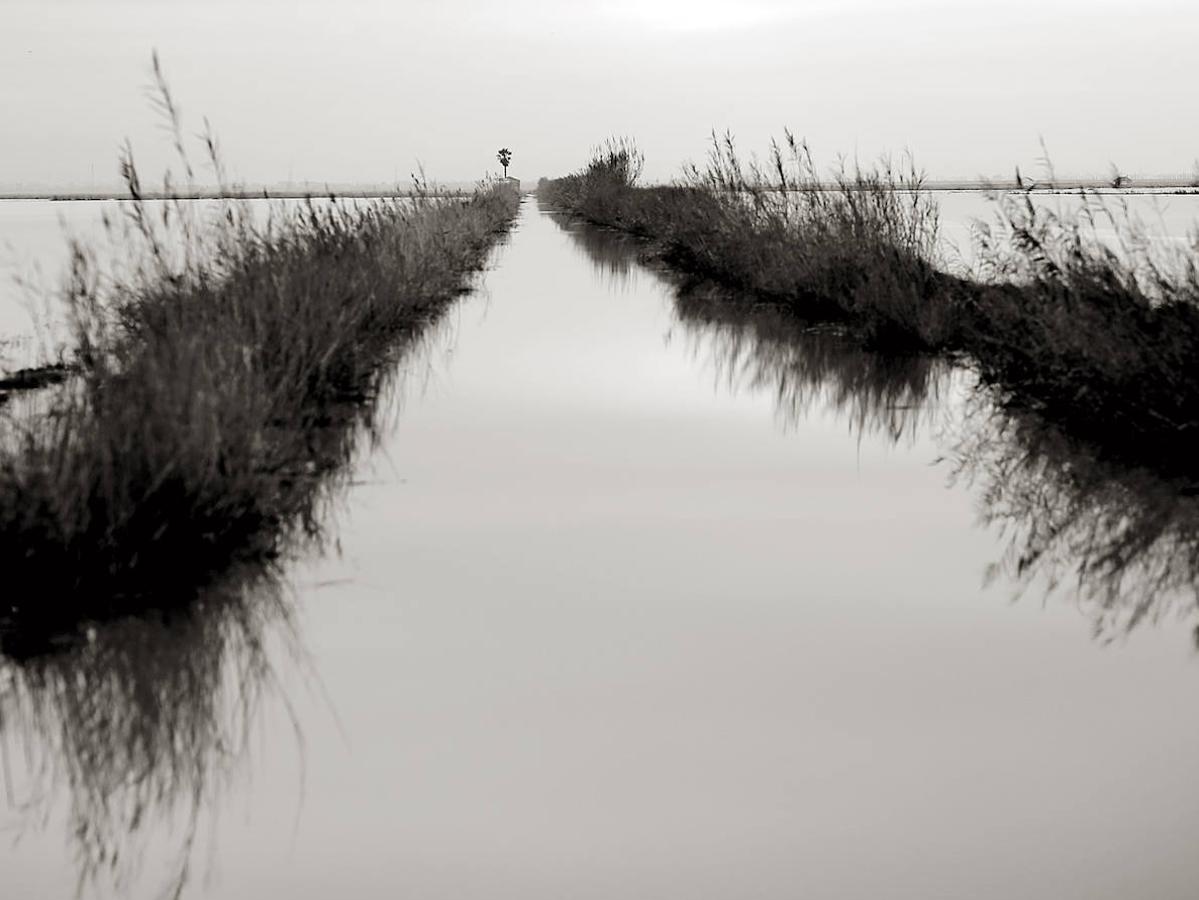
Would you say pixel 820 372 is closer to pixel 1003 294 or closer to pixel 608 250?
pixel 1003 294

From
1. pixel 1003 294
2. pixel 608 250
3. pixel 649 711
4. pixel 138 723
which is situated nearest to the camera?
pixel 138 723

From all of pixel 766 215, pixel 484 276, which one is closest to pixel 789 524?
pixel 766 215

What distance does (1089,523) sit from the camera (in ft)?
18.8

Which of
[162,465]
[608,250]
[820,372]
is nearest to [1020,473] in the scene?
[820,372]

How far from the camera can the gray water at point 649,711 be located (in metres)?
2.88

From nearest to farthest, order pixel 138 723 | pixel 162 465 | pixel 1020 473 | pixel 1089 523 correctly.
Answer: pixel 138 723, pixel 162 465, pixel 1089 523, pixel 1020 473

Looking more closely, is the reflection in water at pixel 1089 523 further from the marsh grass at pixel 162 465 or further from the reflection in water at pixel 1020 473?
the marsh grass at pixel 162 465

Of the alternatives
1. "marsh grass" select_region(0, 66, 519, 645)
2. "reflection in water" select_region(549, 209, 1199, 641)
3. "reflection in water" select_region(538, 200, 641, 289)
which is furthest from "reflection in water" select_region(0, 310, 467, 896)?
"reflection in water" select_region(538, 200, 641, 289)

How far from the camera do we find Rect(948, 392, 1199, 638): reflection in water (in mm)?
4879

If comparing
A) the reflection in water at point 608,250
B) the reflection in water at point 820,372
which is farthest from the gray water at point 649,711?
the reflection in water at point 608,250

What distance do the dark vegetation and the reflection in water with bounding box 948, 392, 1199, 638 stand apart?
326mm

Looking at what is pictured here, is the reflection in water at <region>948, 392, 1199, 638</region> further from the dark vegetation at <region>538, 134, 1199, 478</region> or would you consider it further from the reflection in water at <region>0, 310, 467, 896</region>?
the reflection in water at <region>0, 310, 467, 896</region>

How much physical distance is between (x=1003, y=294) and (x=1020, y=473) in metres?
3.59

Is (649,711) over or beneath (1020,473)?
over
